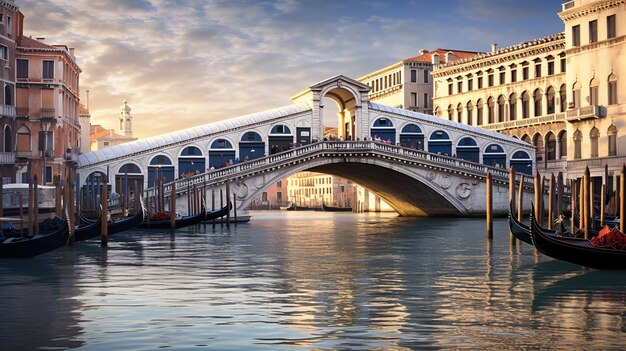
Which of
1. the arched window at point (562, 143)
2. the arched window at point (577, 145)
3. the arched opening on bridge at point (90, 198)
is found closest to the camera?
the arched opening on bridge at point (90, 198)

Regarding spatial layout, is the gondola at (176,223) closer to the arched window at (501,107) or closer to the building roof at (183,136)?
the building roof at (183,136)

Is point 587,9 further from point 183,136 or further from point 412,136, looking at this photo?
point 183,136

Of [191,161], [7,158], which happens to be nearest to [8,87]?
[7,158]

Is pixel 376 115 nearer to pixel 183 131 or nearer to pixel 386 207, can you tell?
pixel 183 131

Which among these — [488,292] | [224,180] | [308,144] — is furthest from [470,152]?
[488,292]

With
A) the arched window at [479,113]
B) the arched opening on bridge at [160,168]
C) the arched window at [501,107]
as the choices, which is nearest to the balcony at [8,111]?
the arched opening on bridge at [160,168]

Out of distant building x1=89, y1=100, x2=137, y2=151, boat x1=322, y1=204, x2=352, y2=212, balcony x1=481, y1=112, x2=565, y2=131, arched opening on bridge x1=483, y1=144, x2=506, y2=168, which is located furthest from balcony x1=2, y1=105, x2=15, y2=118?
distant building x1=89, y1=100, x2=137, y2=151

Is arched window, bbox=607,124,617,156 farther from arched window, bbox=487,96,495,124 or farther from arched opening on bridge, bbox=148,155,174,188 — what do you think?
arched opening on bridge, bbox=148,155,174,188

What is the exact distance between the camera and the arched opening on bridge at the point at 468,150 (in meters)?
42.6

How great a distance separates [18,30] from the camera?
116 ft

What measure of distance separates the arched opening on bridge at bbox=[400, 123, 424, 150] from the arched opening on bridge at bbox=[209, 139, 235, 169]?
25.5ft

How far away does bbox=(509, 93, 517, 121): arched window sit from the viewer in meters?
47.3

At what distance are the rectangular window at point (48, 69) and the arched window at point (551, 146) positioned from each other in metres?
22.7

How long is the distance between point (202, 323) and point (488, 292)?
412 centimetres
